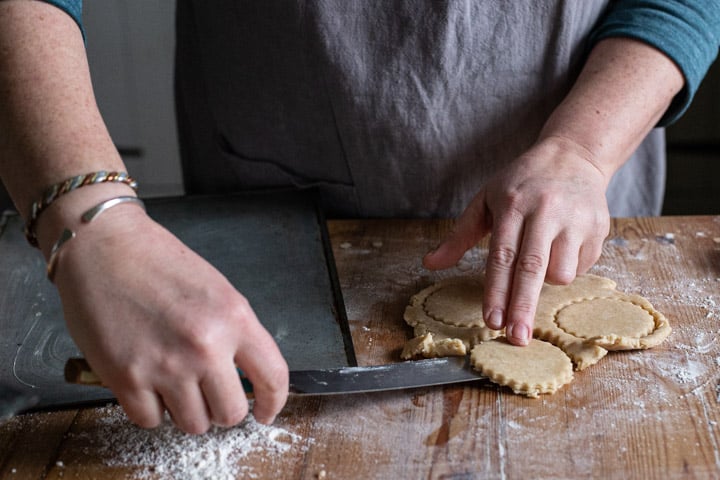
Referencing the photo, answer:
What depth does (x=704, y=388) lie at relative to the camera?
3.43 ft

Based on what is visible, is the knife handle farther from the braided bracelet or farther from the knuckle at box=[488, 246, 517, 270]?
the knuckle at box=[488, 246, 517, 270]

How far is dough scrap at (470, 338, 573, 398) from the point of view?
104 centimetres

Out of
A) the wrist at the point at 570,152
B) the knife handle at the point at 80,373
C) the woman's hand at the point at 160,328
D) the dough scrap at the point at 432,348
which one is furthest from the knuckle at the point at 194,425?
the wrist at the point at 570,152

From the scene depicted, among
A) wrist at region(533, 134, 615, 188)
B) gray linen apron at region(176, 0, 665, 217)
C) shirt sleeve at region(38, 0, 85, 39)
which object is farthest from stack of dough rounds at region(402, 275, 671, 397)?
shirt sleeve at region(38, 0, 85, 39)

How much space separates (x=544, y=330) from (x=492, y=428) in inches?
9.1

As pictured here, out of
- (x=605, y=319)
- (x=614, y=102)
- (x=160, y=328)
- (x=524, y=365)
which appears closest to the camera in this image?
(x=160, y=328)

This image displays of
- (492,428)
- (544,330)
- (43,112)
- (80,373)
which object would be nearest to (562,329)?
(544,330)

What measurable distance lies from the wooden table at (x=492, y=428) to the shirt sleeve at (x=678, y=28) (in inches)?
17.7

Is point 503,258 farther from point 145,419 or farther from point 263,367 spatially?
point 145,419

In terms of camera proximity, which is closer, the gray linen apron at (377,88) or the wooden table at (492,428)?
the wooden table at (492,428)

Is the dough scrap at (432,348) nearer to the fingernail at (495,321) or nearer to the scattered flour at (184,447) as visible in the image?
the fingernail at (495,321)

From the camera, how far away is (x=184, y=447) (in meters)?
0.97

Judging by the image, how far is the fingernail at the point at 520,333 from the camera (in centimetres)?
110

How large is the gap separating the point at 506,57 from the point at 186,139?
29.1 inches
